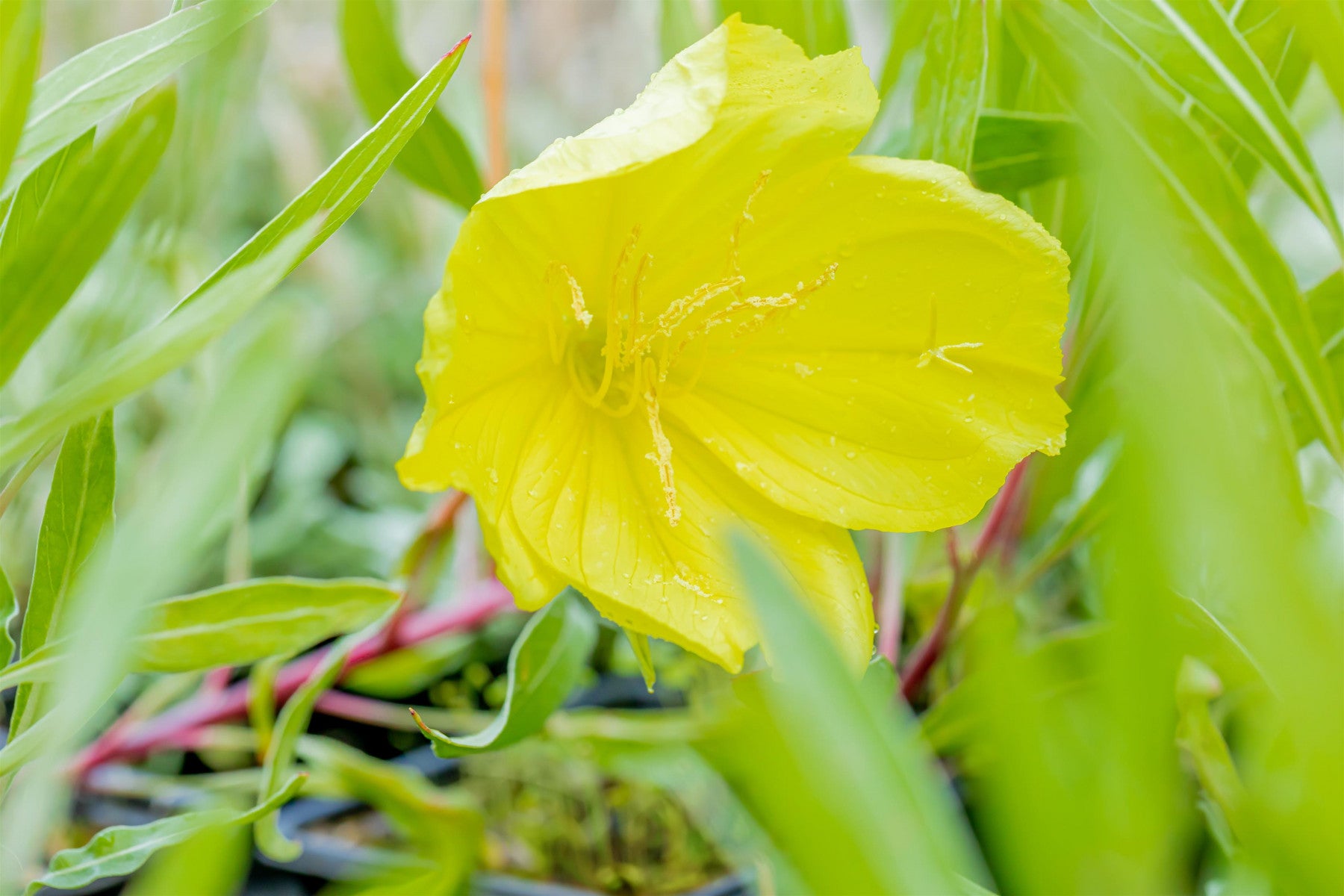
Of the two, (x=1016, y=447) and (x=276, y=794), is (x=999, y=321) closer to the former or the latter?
(x=1016, y=447)

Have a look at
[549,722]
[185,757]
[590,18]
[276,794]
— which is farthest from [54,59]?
[276,794]

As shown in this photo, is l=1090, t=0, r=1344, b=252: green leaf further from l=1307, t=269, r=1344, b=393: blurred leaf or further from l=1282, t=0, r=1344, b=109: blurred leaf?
l=1307, t=269, r=1344, b=393: blurred leaf

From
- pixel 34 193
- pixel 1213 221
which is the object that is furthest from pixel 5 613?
pixel 1213 221

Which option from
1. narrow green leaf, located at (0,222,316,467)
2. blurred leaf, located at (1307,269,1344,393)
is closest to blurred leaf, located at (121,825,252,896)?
narrow green leaf, located at (0,222,316,467)

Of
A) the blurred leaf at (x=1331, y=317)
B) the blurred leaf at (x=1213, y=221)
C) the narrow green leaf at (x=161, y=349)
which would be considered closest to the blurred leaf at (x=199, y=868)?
the narrow green leaf at (x=161, y=349)

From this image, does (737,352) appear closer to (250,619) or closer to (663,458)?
(663,458)
